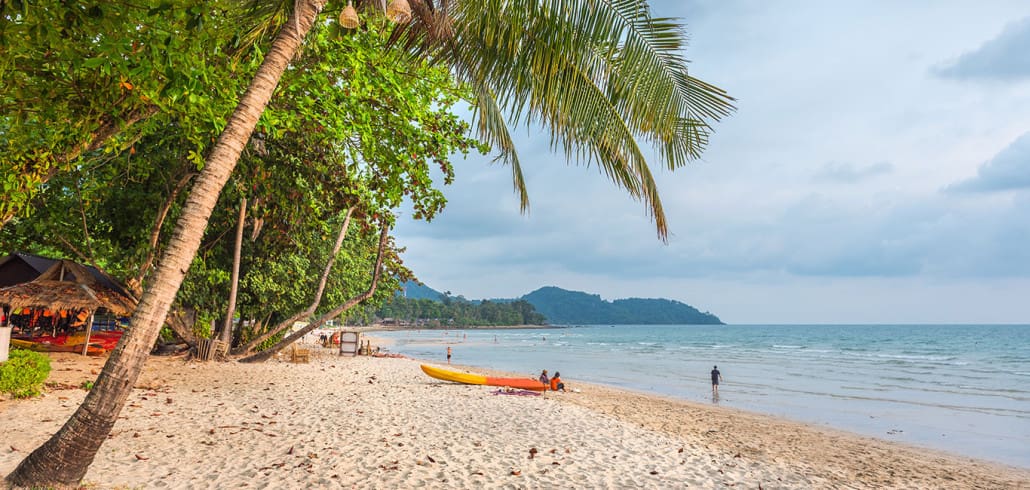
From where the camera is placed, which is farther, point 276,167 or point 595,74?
point 276,167

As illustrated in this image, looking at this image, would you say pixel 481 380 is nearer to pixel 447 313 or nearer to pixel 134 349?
pixel 134 349

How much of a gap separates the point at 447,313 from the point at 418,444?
A: 144 meters

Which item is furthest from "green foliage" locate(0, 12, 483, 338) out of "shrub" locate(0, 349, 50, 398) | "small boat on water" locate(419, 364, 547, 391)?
"small boat on water" locate(419, 364, 547, 391)

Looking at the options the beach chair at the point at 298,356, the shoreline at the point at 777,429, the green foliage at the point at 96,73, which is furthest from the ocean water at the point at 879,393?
the green foliage at the point at 96,73

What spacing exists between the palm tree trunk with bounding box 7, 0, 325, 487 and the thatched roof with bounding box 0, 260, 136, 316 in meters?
9.47

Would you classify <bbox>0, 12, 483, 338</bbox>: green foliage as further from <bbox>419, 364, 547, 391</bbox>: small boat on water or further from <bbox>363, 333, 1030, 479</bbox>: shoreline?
<bbox>363, 333, 1030, 479</bbox>: shoreline

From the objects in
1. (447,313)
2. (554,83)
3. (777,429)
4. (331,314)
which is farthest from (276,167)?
(447,313)

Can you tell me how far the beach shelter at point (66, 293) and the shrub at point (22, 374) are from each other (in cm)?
386

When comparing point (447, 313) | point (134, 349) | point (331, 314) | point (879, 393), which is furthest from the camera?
point (447, 313)

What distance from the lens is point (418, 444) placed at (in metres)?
6.95

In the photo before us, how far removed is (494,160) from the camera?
8250mm

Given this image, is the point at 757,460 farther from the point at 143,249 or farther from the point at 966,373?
the point at 966,373

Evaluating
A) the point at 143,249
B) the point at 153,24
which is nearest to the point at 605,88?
the point at 153,24

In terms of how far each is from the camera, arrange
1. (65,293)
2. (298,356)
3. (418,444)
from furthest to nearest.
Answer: (298,356)
(65,293)
(418,444)
